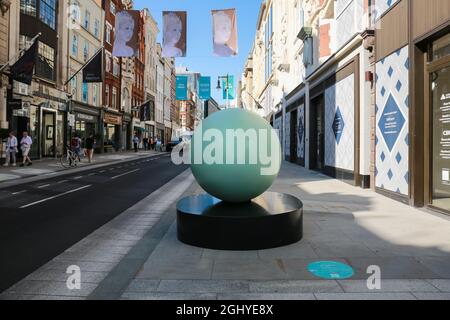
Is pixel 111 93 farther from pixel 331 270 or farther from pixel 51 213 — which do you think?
pixel 331 270

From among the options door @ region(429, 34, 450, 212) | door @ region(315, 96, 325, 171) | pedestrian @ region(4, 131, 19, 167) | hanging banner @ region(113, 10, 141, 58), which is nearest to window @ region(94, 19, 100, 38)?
hanging banner @ region(113, 10, 141, 58)

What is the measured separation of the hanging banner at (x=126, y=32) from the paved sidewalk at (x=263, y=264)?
16619mm

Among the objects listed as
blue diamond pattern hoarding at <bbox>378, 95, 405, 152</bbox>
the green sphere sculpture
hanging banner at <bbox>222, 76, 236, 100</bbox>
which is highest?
hanging banner at <bbox>222, 76, 236, 100</bbox>

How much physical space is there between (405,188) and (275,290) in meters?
6.66

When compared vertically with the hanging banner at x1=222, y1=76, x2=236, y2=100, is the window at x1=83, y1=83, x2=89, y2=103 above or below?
below

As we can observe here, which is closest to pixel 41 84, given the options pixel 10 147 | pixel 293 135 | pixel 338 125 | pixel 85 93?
pixel 10 147

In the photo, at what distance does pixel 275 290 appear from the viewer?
13.1ft

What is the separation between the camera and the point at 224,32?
21641mm

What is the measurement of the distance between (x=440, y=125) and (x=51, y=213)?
827 centimetres

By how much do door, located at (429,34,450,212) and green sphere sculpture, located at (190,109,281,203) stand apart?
13.4 ft

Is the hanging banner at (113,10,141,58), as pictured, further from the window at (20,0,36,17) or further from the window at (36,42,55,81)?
the window at (36,42,55,81)

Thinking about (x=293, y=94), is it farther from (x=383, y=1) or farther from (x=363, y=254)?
(x=363, y=254)

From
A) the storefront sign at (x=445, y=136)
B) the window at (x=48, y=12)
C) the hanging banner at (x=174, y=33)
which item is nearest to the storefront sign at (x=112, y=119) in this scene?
the window at (x=48, y=12)

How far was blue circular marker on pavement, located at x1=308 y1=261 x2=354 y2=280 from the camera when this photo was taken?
4.39m
